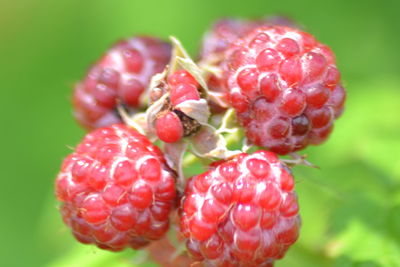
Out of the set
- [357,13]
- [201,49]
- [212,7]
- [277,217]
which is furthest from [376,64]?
[277,217]

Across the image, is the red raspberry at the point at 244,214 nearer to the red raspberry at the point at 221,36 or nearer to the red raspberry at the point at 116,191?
the red raspberry at the point at 116,191

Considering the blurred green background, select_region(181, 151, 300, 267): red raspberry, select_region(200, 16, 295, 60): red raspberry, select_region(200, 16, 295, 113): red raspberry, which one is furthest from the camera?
the blurred green background

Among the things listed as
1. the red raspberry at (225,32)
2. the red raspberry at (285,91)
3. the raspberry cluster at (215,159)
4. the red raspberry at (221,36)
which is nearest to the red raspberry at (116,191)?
the raspberry cluster at (215,159)

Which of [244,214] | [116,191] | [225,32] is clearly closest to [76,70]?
[225,32]

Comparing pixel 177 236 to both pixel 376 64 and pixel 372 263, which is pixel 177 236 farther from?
pixel 376 64

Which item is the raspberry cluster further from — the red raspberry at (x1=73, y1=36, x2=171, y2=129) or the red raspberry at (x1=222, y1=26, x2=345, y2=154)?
the red raspberry at (x1=73, y1=36, x2=171, y2=129)

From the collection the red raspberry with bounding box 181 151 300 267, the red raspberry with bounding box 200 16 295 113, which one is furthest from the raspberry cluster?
the red raspberry with bounding box 200 16 295 113

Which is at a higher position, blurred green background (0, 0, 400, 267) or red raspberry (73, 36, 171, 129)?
red raspberry (73, 36, 171, 129)
